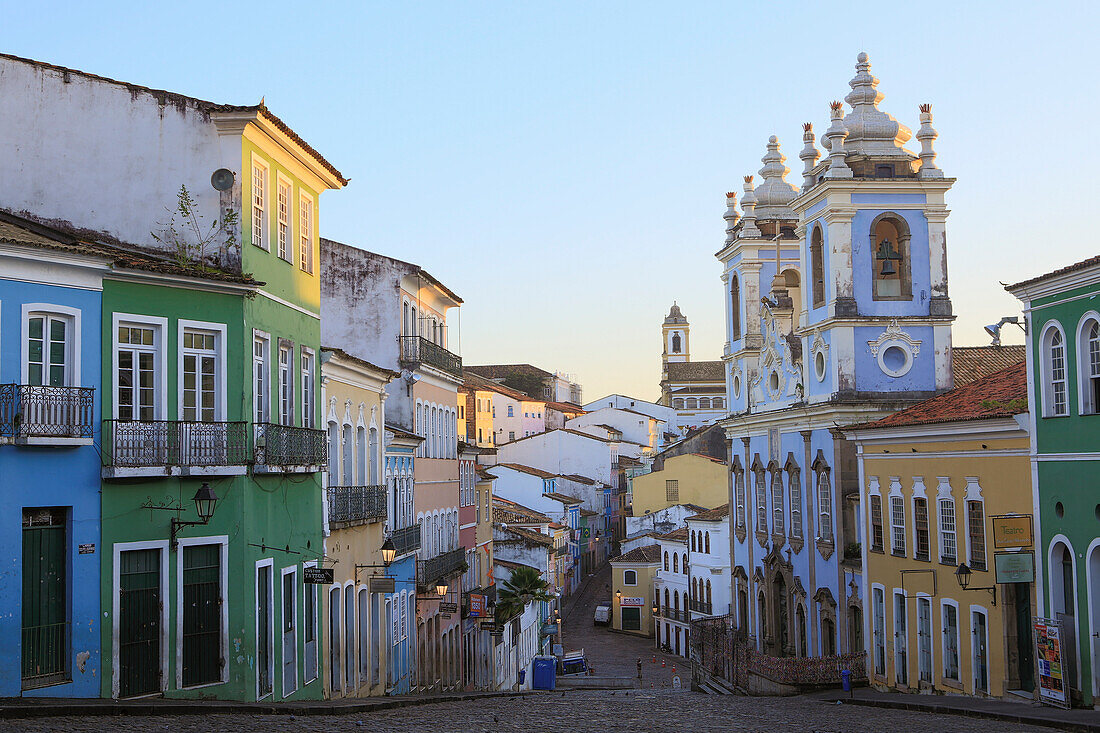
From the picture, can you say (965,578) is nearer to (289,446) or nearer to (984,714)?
(984,714)

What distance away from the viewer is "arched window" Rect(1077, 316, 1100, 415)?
2216 centimetres

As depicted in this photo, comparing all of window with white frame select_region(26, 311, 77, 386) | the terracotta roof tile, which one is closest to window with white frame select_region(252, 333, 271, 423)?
window with white frame select_region(26, 311, 77, 386)

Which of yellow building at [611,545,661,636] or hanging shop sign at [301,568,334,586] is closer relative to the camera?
hanging shop sign at [301,568,334,586]

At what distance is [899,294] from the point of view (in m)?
41.1

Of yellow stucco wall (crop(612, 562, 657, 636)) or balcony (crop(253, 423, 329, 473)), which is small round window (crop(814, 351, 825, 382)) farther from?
yellow stucco wall (crop(612, 562, 657, 636))

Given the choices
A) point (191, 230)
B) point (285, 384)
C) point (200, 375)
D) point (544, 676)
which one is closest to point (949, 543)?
point (285, 384)

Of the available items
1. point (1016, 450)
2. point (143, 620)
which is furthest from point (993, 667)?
point (143, 620)

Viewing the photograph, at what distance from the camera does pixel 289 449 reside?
21.4 metres

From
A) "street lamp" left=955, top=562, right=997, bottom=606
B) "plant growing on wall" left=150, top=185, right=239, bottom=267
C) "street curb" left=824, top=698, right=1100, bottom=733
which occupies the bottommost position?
"street curb" left=824, top=698, right=1100, bottom=733

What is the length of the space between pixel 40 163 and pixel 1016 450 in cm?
1943

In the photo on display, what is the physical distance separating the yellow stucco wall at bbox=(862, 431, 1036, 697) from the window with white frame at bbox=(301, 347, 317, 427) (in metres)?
14.2

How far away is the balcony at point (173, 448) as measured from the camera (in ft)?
59.1

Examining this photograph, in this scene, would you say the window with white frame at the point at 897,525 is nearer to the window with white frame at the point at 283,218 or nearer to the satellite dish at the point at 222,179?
the window with white frame at the point at 283,218

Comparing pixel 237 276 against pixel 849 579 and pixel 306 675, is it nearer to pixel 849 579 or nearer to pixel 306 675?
pixel 306 675
